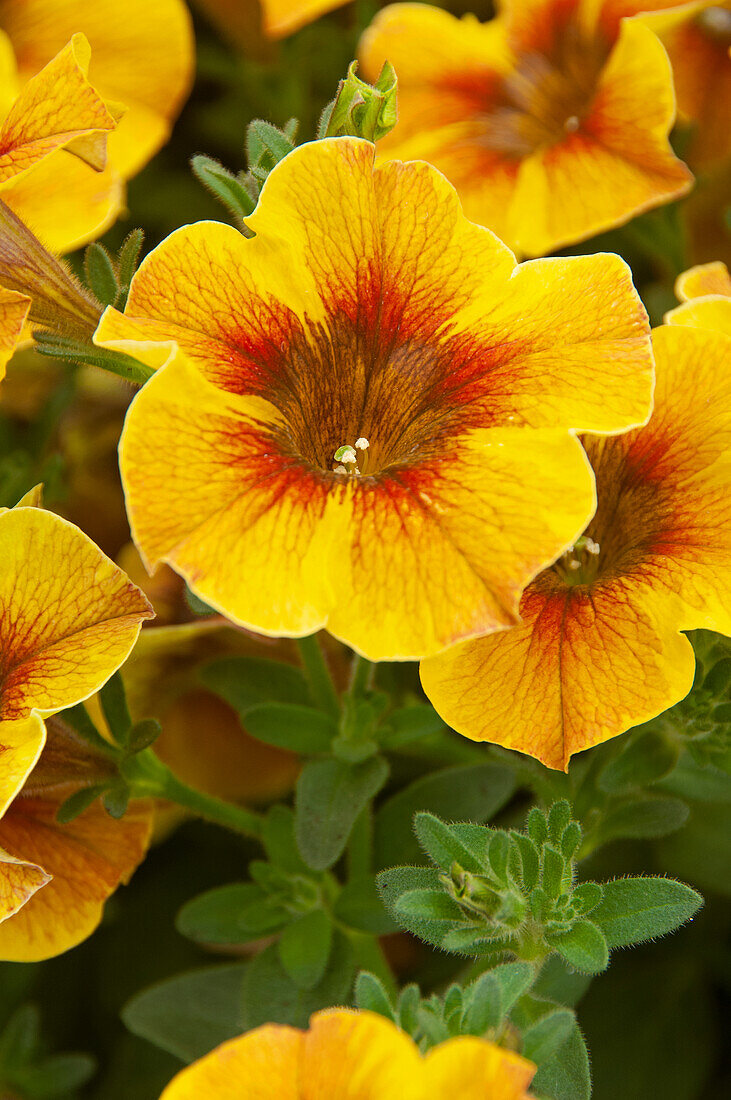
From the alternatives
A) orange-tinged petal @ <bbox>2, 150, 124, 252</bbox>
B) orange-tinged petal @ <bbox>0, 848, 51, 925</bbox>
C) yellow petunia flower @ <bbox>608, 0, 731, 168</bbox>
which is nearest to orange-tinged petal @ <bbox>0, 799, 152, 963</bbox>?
orange-tinged petal @ <bbox>0, 848, 51, 925</bbox>

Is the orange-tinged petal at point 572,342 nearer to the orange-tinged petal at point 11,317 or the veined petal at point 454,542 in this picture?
the veined petal at point 454,542

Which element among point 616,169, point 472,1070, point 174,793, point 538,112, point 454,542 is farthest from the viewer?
point 538,112

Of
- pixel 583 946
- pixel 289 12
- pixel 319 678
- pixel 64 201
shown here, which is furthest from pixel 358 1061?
pixel 289 12

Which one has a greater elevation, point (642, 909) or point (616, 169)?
point (616, 169)

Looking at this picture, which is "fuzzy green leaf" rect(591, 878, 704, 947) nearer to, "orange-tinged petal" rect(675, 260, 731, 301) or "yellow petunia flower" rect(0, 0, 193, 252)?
"orange-tinged petal" rect(675, 260, 731, 301)

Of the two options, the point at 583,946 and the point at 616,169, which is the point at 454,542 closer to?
the point at 583,946

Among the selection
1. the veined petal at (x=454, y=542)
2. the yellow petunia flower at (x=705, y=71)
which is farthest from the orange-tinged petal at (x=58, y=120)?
the yellow petunia flower at (x=705, y=71)
